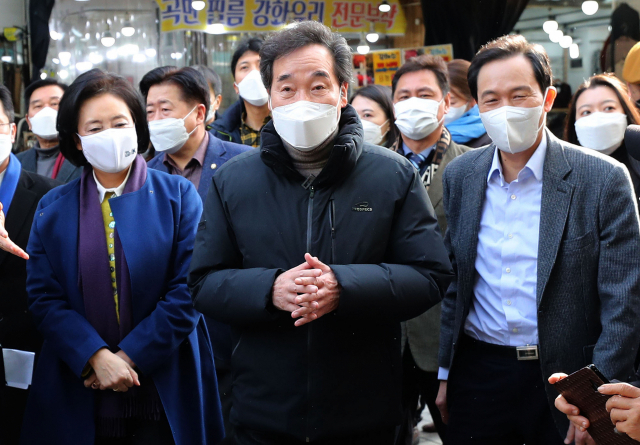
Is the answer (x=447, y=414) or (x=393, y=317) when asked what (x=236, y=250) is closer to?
(x=393, y=317)

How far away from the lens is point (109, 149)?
10.4 feet

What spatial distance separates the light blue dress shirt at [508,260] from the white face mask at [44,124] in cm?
368

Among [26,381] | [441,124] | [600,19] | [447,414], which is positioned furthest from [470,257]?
[600,19]

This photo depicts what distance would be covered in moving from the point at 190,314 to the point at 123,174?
768mm

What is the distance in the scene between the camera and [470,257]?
2.93 meters

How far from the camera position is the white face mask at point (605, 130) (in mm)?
4277

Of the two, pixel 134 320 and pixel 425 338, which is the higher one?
pixel 134 320

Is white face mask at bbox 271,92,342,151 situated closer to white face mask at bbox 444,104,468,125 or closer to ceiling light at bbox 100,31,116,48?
white face mask at bbox 444,104,468,125

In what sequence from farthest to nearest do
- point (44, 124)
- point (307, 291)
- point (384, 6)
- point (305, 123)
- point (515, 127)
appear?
point (384, 6)
point (44, 124)
point (515, 127)
point (305, 123)
point (307, 291)

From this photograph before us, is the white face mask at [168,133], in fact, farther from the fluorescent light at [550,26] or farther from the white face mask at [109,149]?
the fluorescent light at [550,26]

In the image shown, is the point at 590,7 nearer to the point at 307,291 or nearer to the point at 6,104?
the point at 6,104

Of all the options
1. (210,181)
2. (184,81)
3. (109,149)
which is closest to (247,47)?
(184,81)

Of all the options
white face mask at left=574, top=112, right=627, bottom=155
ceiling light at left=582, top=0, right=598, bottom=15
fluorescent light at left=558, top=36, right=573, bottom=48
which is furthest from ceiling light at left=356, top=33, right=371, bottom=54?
white face mask at left=574, top=112, right=627, bottom=155

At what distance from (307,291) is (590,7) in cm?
736
